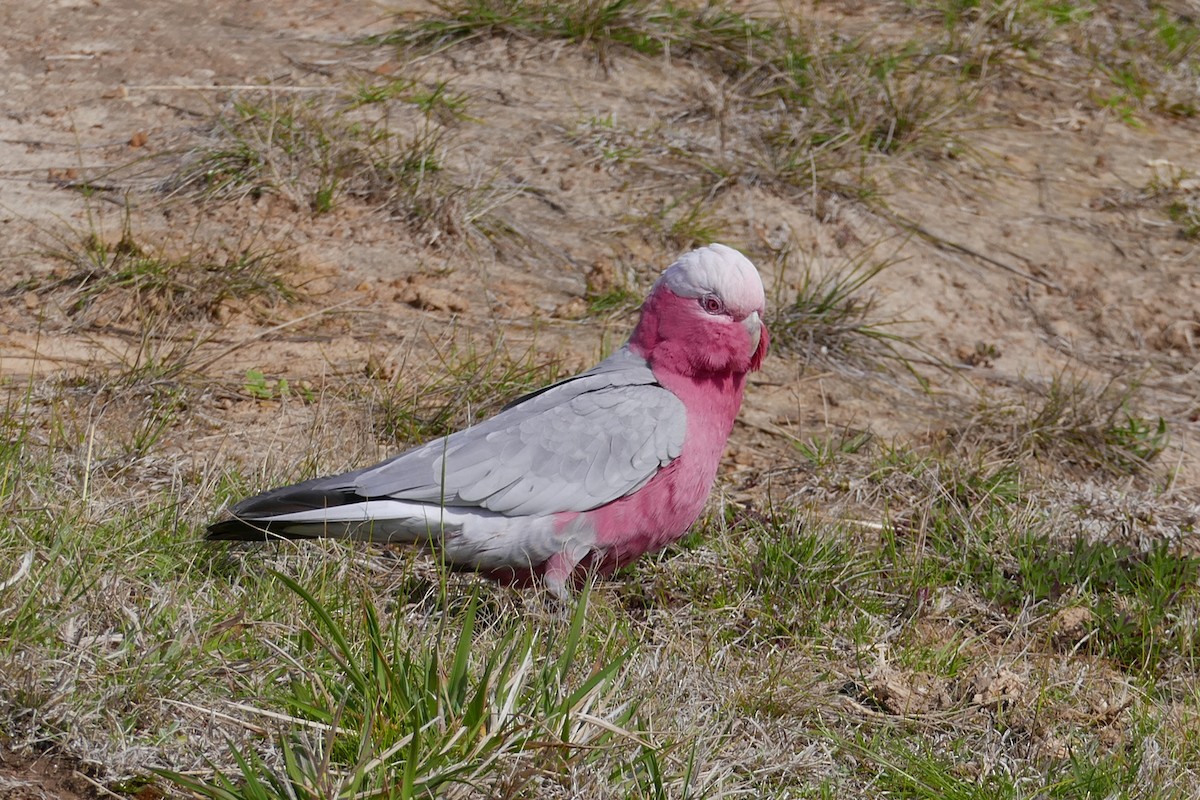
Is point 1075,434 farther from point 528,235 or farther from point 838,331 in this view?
point 528,235

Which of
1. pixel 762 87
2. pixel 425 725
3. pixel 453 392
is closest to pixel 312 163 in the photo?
pixel 453 392

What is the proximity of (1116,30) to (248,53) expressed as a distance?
4.46 meters

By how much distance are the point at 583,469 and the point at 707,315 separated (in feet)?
1.72

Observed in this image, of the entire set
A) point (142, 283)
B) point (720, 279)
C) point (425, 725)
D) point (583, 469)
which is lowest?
point (142, 283)

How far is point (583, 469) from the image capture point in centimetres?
320

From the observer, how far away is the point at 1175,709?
9.87ft

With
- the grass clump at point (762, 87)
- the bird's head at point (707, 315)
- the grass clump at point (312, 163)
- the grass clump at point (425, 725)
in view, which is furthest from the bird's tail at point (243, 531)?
the grass clump at point (762, 87)

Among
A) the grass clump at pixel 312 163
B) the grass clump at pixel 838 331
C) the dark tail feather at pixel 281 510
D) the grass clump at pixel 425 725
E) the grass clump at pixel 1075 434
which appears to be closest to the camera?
the grass clump at pixel 425 725

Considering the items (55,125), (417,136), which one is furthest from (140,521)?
(55,125)

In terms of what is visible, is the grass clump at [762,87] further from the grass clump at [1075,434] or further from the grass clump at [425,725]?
the grass clump at [425,725]

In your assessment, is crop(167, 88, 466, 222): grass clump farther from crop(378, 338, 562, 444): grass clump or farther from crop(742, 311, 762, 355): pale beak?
crop(742, 311, 762, 355): pale beak

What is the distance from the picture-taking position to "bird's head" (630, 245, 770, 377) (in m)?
3.28

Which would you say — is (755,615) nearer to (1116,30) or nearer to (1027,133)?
(1027,133)

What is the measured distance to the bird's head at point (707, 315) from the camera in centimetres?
328
